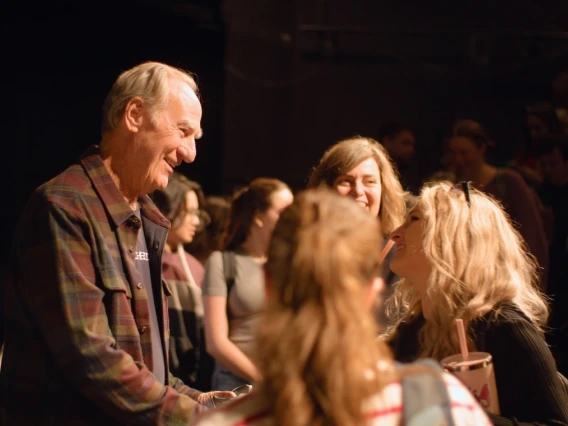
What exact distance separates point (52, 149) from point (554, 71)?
9.98 feet

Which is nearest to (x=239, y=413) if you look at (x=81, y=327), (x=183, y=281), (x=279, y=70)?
(x=81, y=327)

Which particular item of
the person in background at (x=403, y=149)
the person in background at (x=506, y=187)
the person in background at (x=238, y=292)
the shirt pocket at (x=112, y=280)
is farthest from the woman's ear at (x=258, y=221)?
the shirt pocket at (x=112, y=280)

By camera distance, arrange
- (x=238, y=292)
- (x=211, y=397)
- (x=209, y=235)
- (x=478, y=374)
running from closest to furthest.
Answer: (x=478, y=374), (x=211, y=397), (x=238, y=292), (x=209, y=235)

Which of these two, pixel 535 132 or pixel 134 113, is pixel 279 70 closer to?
pixel 535 132

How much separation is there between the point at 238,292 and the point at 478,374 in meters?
2.07

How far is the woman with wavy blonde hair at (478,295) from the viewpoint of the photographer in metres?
2.27

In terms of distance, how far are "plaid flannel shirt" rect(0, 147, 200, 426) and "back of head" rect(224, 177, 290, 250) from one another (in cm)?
189

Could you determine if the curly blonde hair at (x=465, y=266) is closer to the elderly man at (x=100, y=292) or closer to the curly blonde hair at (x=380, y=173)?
the elderly man at (x=100, y=292)

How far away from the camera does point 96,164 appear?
245 cm

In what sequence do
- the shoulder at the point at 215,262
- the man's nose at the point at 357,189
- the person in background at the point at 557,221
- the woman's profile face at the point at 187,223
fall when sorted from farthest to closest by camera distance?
the woman's profile face at the point at 187,223 → the person in background at the point at 557,221 → the shoulder at the point at 215,262 → the man's nose at the point at 357,189

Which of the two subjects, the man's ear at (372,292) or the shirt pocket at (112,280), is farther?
the shirt pocket at (112,280)

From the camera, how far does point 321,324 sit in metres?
1.42

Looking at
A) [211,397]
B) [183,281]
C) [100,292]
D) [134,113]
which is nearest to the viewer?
[100,292]

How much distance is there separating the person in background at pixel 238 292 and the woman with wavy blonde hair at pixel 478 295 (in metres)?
1.38
